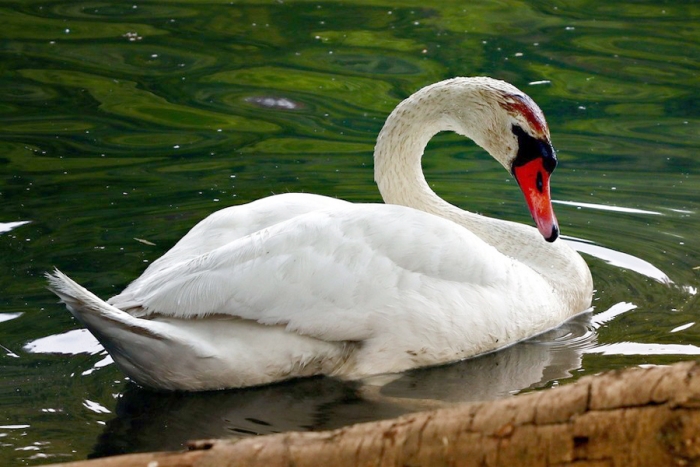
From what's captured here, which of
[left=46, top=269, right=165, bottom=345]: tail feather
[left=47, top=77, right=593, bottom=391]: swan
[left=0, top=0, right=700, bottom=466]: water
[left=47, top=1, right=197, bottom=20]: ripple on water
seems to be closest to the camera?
[left=46, top=269, right=165, bottom=345]: tail feather

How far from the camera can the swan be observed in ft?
16.7

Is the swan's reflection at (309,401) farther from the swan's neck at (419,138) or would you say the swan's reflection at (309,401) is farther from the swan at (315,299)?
the swan's neck at (419,138)

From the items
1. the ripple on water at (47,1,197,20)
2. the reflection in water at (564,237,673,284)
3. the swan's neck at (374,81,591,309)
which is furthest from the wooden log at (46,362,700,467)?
the ripple on water at (47,1,197,20)

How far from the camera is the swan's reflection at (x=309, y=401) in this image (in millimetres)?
4914

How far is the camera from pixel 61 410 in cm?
504

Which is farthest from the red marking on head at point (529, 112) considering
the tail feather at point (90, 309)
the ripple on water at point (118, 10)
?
the ripple on water at point (118, 10)

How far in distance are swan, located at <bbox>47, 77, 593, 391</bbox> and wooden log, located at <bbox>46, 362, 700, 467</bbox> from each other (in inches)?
83.0

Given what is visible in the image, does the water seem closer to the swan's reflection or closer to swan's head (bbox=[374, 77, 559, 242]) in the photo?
the swan's reflection

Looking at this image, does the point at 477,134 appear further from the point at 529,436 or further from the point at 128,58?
the point at 128,58

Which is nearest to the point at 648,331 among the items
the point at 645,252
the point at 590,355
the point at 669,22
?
the point at 590,355

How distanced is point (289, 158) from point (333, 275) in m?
4.04

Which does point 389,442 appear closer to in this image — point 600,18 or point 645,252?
point 645,252

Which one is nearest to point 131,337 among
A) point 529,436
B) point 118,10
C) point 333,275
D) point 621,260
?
point 333,275

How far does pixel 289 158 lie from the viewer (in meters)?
9.19
